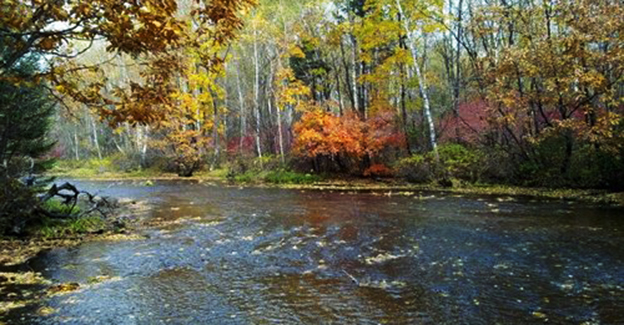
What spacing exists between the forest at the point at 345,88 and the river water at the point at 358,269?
300cm

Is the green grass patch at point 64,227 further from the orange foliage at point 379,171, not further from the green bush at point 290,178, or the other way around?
the orange foliage at point 379,171

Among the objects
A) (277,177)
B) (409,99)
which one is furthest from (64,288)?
(409,99)

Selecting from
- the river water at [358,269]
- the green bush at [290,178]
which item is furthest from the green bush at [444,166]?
the river water at [358,269]

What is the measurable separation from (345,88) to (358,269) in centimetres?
2982

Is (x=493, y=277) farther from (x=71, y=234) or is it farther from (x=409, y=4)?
(x=409, y=4)

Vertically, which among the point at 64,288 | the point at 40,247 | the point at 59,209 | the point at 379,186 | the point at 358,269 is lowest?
the point at 358,269

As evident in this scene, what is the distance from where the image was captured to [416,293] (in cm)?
775

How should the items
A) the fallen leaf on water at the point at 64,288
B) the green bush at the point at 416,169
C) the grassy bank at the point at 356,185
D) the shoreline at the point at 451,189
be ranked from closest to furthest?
the fallen leaf on water at the point at 64,288, the shoreline at the point at 451,189, the grassy bank at the point at 356,185, the green bush at the point at 416,169

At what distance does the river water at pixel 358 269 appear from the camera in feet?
22.8

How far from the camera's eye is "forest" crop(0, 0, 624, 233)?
272 inches

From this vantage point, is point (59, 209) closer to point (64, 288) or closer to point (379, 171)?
point (64, 288)

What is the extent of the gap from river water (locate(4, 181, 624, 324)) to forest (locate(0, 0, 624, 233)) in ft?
9.83

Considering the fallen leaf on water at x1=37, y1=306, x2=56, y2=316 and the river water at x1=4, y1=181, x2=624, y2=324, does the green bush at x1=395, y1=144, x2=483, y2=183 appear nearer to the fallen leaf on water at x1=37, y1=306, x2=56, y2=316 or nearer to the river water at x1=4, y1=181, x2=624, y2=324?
the river water at x1=4, y1=181, x2=624, y2=324

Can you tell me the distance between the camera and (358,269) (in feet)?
30.6
